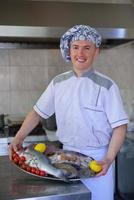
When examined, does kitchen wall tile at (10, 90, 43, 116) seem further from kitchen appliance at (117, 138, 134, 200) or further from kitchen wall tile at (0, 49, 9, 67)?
kitchen appliance at (117, 138, 134, 200)

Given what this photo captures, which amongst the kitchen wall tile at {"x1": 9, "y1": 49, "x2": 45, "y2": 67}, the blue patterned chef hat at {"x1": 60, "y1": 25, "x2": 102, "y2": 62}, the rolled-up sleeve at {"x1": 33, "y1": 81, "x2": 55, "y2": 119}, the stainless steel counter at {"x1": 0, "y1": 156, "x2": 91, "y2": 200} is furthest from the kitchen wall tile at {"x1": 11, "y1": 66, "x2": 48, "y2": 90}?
the stainless steel counter at {"x1": 0, "y1": 156, "x2": 91, "y2": 200}

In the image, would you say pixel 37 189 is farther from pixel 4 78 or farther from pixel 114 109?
pixel 4 78

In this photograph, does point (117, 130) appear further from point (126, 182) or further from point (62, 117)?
point (126, 182)

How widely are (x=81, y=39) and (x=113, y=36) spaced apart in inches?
23.9

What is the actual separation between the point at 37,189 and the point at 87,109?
308 mm

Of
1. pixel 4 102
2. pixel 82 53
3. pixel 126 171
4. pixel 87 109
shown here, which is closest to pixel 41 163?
pixel 87 109

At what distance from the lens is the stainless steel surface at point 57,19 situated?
1424mm

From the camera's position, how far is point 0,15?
1453mm

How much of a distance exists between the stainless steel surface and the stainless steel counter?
757 mm

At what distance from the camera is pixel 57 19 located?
149cm

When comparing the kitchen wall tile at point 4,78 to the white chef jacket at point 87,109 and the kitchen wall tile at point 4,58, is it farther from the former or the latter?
the white chef jacket at point 87,109

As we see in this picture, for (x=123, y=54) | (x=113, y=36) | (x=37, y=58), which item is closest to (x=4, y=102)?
(x=37, y=58)

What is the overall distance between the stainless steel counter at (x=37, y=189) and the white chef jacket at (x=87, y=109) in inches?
8.5

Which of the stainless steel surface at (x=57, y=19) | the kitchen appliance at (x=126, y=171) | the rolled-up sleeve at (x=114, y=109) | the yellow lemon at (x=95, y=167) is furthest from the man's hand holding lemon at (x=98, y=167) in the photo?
the kitchen appliance at (x=126, y=171)
